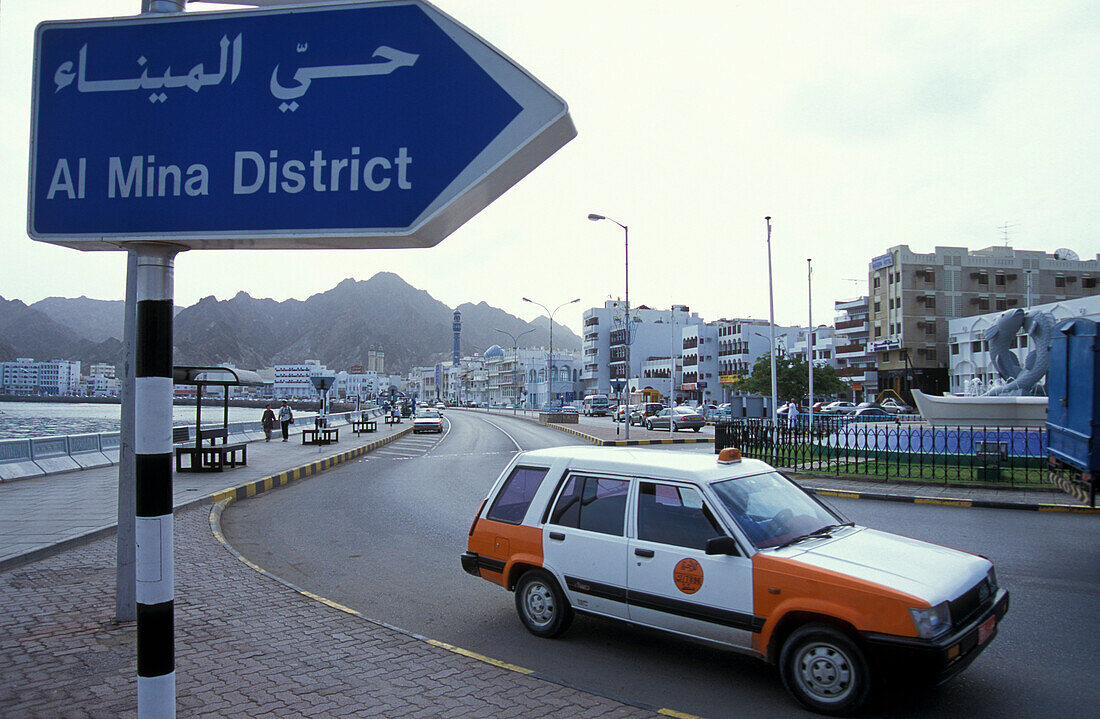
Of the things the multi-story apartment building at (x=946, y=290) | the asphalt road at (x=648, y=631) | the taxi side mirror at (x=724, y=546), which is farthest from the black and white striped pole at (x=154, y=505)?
the multi-story apartment building at (x=946, y=290)

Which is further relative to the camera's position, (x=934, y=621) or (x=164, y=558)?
(x=934, y=621)

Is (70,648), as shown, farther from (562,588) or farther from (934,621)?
(934,621)

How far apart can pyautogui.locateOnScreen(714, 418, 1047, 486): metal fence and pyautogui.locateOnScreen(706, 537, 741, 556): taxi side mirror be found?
1256 centimetres

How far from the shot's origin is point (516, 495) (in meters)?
6.21

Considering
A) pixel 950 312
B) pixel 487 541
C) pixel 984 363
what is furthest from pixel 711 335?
pixel 487 541

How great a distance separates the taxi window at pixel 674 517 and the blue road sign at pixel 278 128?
335 cm

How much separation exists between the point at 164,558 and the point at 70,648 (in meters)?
3.69

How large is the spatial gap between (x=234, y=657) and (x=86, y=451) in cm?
1507

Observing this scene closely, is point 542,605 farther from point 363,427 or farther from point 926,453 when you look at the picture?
point 363,427

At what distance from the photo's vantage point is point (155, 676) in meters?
2.36

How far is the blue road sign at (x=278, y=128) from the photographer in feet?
7.76

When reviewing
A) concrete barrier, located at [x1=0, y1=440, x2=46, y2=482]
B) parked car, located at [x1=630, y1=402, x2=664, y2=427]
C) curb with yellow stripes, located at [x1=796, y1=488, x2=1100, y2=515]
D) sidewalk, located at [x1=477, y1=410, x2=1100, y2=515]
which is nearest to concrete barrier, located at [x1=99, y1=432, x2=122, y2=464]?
concrete barrier, located at [x1=0, y1=440, x2=46, y2=482]

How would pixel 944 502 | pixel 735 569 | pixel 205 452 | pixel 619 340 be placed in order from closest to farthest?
pixel 735 569, pixel 944 502, pixel 205 452, pixel 619 340

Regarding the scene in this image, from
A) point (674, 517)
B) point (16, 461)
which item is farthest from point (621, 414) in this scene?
point (674, 517)
